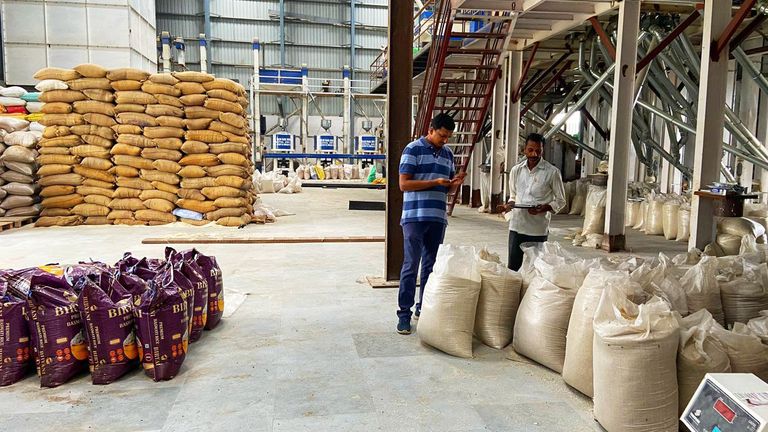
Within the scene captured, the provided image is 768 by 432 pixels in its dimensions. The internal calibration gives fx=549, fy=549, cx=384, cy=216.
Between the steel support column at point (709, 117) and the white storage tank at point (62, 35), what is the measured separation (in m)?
18.4

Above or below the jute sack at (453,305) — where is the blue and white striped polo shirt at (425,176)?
above

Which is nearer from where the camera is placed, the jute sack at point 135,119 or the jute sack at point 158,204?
the jute sack at point 135,119

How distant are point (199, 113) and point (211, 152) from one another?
2.17 feet

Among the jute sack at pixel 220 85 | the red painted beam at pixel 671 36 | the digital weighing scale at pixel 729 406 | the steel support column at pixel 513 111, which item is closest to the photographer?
the digital weighing scale at pixel 729 406

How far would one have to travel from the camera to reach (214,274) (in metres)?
4.00

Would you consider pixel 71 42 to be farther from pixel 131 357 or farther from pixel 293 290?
pixel 131 357

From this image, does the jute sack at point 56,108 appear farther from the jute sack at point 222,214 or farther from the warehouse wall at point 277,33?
the warehouse wall at point 277,33

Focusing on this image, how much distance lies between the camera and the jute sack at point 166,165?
29.6ft

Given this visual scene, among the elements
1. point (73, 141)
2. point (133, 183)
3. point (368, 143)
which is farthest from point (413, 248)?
point (368, 143)

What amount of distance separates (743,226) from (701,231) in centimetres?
48

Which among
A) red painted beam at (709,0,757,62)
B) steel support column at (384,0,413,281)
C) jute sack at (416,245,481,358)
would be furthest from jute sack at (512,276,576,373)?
red painted beam at (709,0,757,62)

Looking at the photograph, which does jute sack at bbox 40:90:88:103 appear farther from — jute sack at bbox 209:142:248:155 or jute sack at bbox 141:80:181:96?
jute sack at bbox 209:142:248:155

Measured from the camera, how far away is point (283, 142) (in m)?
22.9

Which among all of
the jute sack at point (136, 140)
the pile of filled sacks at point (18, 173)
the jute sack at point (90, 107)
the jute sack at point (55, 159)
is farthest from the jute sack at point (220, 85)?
the pile of filled sacks at point (18, 173)
